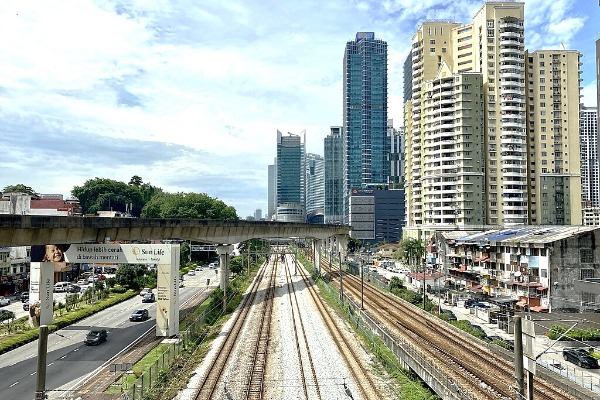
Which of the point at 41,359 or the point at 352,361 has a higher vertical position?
the point at 41,359

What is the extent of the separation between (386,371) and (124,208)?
13682cm

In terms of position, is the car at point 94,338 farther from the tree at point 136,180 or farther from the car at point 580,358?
the tree at point 136,180

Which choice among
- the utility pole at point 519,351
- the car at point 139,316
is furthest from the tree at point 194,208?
the utility pole at point 519,351

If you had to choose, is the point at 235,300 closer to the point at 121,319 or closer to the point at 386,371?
the point at 121,319

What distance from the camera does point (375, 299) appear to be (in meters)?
58.8

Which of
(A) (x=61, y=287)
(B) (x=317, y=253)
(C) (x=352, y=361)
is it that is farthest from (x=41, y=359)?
(B) (x=317, y=253)

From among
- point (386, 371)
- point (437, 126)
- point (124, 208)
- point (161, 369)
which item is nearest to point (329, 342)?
point (386, 371)

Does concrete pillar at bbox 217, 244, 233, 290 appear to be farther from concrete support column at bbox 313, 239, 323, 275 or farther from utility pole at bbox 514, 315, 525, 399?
utility pole at bbox 514, 315, 525, 399

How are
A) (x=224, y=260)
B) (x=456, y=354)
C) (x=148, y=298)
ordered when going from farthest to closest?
(x=148, y=298), (x=224, y=260), (x=456, y=354)

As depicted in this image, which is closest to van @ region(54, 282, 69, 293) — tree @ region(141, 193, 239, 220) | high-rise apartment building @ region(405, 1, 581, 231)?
tree @ region(141, 193, 239, 220)

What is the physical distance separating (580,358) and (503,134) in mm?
76865

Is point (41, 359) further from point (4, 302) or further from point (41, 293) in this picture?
point (4, 302)

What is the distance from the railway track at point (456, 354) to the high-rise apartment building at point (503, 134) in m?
53.3

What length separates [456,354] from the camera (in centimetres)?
3188
